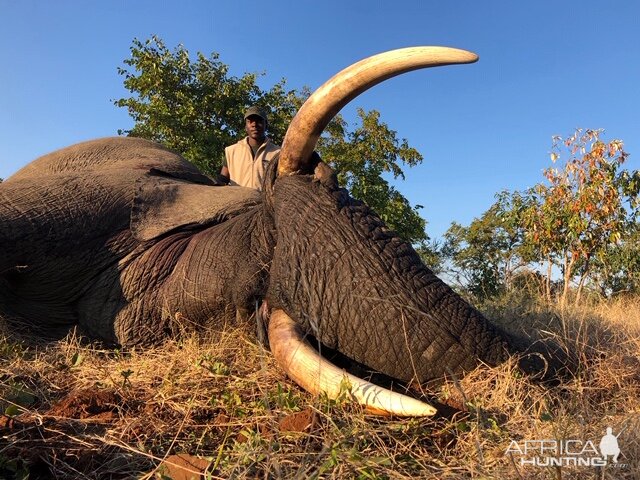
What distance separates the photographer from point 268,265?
9.72 feet

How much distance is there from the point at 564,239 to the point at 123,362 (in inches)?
332

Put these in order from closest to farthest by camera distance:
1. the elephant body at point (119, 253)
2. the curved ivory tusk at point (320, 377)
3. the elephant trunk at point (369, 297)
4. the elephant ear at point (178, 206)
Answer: the curved ivory tusk at point (320, 377) → the elephant trunk at point (369, 297) → the elephant body at point (119, 253) → the elephant ear at point (178, 206)

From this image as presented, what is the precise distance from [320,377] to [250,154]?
4746 millimetres

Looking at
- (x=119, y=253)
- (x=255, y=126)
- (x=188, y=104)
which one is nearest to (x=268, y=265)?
(x=119, y=253)

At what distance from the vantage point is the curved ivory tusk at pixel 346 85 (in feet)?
7.72

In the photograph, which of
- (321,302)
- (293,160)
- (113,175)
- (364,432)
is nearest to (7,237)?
(113,175)

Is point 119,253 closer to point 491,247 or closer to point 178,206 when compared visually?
point 178,206

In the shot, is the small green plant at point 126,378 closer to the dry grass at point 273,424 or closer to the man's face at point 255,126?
the dry grass at point 273,424

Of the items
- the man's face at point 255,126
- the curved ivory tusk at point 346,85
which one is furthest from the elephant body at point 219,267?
the man's face at point 255,126

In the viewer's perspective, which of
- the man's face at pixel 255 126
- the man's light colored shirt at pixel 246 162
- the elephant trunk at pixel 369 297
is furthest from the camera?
the man's face at pixel 255 126

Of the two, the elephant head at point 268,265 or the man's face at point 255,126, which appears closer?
the elephant head at point 268,265

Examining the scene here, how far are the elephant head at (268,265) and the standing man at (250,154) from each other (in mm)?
2045

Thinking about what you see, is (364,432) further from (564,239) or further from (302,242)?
(564,239)

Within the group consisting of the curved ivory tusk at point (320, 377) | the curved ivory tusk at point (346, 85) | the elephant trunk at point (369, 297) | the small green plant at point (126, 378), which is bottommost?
the small green plant at point (126, 378)
